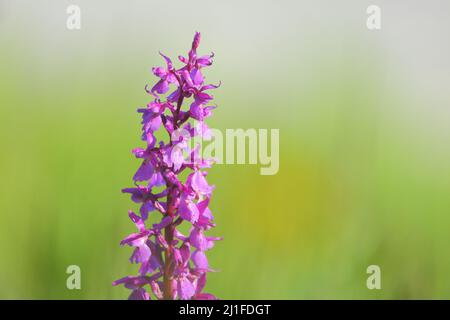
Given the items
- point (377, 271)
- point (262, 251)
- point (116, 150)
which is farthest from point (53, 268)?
point (377, 271)

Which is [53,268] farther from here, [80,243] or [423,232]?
[423,232]

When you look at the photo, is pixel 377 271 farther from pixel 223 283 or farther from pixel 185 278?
pixel 185 278

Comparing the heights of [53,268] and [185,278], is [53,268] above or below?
below
